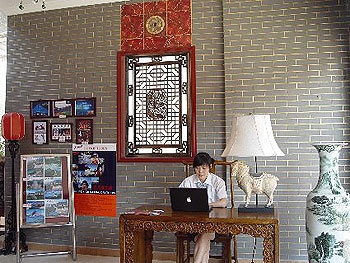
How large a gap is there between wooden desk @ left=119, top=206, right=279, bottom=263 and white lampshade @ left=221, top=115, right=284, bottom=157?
1.64 ft

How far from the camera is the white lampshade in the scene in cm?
337

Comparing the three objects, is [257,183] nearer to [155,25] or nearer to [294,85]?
Answer: [294,85]

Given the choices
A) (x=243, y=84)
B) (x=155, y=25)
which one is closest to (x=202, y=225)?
(x=243, y=84)

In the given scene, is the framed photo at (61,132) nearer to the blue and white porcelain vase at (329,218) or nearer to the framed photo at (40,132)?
the framed photo at (40,132)

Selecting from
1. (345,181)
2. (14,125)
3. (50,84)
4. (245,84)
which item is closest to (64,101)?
(50,84)

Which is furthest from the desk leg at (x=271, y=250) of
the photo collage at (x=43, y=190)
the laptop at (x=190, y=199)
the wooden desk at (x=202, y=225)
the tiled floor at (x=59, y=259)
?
the photo collage at (x=43, y=190)

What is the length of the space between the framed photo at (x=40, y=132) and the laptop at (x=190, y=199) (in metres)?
2.53

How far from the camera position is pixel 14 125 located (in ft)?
16.9

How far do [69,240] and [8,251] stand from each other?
74 centimetres

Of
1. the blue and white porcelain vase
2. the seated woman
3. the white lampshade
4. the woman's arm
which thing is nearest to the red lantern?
the seated woman

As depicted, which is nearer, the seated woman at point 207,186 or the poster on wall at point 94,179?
the seated woman at point 207,186

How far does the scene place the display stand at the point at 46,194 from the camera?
488cm

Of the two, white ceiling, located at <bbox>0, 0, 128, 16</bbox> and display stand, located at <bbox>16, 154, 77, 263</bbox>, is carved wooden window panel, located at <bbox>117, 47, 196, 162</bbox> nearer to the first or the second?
display stand, located at <bbox>16, 154, 77, 263</bbox>

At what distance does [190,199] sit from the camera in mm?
3518
